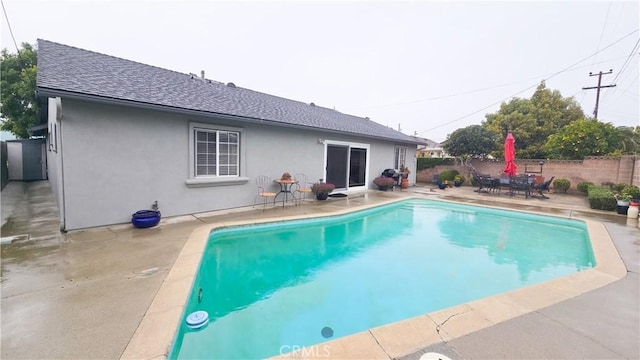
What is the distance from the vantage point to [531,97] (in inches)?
840

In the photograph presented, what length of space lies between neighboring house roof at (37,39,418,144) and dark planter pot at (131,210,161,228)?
8.64ft

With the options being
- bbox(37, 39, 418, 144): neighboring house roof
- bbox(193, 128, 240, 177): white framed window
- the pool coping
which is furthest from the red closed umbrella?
bbox(193, 128, 240, 177): white framed window

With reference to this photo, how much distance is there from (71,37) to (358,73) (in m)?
18.2

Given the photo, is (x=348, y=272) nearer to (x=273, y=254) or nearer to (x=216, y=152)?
(x=273, y=254)

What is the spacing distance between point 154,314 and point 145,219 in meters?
4.01

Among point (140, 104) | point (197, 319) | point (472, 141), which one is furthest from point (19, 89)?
point (472, 141)

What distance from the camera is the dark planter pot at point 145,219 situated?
5863mm

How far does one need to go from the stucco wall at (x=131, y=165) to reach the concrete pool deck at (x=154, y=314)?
1277 millimetres

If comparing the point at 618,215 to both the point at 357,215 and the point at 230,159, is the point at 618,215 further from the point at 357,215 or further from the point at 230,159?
the point at 230,159

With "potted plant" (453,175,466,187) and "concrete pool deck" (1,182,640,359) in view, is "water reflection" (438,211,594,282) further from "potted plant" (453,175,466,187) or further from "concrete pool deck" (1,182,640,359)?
"potted plant" (453,175,466,187)

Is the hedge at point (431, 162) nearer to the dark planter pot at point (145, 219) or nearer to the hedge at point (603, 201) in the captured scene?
the hedge at point (603, 201)

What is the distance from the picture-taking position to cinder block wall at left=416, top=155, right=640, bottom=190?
37.7 ft

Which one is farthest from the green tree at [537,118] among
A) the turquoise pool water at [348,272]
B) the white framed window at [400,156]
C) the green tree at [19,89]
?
the green tree at [19,89]

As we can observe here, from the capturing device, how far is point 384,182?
13609 mm
